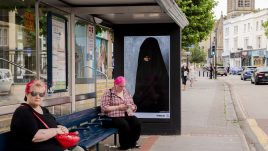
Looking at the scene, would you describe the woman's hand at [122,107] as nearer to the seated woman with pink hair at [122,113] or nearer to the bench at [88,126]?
the seated woman with pink hair at [122,113]

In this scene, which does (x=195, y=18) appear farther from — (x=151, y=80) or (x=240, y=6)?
(x=240, y=6)

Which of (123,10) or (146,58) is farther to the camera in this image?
(146,58)

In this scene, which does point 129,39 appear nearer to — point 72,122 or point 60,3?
point 60,3

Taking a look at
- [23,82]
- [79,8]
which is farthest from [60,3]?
[23,82]

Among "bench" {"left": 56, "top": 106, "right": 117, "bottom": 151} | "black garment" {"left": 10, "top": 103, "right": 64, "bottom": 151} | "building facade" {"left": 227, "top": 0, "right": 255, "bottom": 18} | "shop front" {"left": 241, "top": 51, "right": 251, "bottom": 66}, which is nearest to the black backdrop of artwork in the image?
"bench" {"left": 56, "top": 106, "right": 117, "bottom": 151}

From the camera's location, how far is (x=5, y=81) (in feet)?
20.2

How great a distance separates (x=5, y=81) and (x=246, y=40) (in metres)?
83.4

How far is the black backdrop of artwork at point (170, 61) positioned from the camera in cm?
943

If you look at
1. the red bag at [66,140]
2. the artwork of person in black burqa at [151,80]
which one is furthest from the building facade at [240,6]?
the red bag at [66,140]

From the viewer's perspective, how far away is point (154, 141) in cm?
905

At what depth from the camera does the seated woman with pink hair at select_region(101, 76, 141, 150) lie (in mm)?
8008

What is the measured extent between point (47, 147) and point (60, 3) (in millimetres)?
3264

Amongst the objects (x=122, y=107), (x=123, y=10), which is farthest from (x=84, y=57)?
(x=122, y=107)

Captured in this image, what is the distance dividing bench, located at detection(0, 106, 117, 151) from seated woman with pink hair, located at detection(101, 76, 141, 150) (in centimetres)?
18
